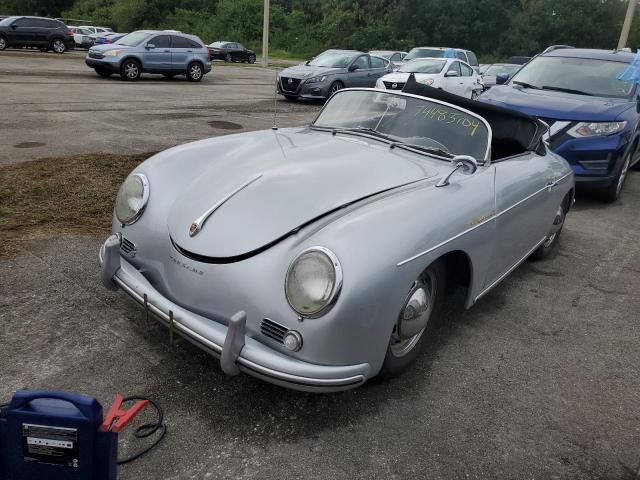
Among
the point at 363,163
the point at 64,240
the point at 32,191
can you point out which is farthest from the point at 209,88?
the point at 363,163

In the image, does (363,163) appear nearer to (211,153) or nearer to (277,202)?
(277,202)

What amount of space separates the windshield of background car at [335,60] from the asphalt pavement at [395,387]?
12276 mm

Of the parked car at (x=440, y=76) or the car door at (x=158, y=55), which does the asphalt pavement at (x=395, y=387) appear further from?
the car door at (x=158, y=55)

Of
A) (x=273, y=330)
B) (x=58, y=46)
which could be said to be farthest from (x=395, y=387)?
(x=58, y=46)

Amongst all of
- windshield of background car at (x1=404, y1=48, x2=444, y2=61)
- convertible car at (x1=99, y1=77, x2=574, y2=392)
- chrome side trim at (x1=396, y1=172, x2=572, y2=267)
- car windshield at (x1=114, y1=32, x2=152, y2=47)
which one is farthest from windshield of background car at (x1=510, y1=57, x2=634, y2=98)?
car windshield at (x1=114, y1=32, x2=152, y2=47)

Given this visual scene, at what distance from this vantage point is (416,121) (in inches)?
148

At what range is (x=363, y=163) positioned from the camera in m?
3.25

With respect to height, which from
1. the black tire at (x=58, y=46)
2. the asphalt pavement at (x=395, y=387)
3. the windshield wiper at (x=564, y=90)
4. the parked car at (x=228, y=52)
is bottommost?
the parked car at (x=228, y=52)

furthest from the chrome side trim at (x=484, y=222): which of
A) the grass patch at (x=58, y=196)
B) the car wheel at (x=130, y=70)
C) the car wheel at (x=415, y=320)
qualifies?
the car wheel at (x=130, y=70)

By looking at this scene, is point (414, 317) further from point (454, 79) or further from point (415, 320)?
point (454, 79)

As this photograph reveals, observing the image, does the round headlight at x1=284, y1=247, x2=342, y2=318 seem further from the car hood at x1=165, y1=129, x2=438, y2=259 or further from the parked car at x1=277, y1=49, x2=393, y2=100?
the parked car at x1=277, y1=49, x2=393, y2=100

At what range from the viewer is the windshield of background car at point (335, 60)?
1563 centimetres

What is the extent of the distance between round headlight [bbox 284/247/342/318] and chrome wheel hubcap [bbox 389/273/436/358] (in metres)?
0.48

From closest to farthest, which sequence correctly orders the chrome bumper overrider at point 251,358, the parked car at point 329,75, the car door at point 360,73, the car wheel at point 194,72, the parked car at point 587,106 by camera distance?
1. the chrome bumper overrider at point 251,358
2. the parked car at point 587,106
3. the parked car at point 329,75
4. the car door at point 360,73
5. the car wheel at point 194,72
